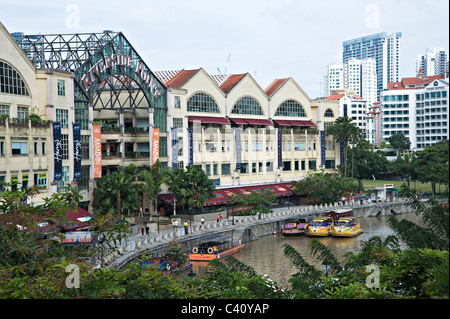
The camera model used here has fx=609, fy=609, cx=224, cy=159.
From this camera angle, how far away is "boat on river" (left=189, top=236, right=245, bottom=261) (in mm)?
52906

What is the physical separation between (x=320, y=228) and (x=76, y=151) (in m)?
27.4

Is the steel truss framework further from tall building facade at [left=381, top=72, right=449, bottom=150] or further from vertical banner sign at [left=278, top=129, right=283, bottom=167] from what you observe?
tall building facade at [left=381, top=72, right=449, bottom=150]

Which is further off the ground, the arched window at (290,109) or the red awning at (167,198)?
the arched window at (290,109)

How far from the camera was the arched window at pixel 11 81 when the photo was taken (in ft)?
169

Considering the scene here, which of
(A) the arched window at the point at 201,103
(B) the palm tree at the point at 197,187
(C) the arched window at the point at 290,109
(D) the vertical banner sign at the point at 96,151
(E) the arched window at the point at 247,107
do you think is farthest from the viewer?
(C) the arched window at the point at 290,109

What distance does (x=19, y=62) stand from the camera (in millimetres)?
53094

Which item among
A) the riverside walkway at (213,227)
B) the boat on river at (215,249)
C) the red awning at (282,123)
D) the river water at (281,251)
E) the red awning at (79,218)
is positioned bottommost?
the river water at (281,251)

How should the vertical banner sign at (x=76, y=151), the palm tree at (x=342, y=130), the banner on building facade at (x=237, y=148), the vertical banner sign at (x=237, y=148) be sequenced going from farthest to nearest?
1. the palm tree at (x=342, y=130)
2. the vertical banner sign at (x=237, y=148)
3. the banner on building facade at (x=237, y=148)
4. the vertical banner sign at (x=76, y=151)

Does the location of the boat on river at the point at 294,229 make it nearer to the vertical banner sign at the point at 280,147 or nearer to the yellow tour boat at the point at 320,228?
the yellow tour boat at the point at 320,228

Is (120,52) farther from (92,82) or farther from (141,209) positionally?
(141,209)

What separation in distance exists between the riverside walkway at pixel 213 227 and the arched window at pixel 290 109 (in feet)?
53.3

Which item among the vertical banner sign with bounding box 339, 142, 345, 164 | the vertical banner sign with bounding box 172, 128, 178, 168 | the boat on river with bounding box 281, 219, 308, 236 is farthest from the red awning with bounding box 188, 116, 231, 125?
the vertical banner sign with bounding box 339, 142, 345, 164

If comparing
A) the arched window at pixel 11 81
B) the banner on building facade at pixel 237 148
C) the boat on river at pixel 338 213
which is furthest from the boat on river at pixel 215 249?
the banner on building facade at pixel 237 148

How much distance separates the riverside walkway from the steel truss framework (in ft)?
51.8
